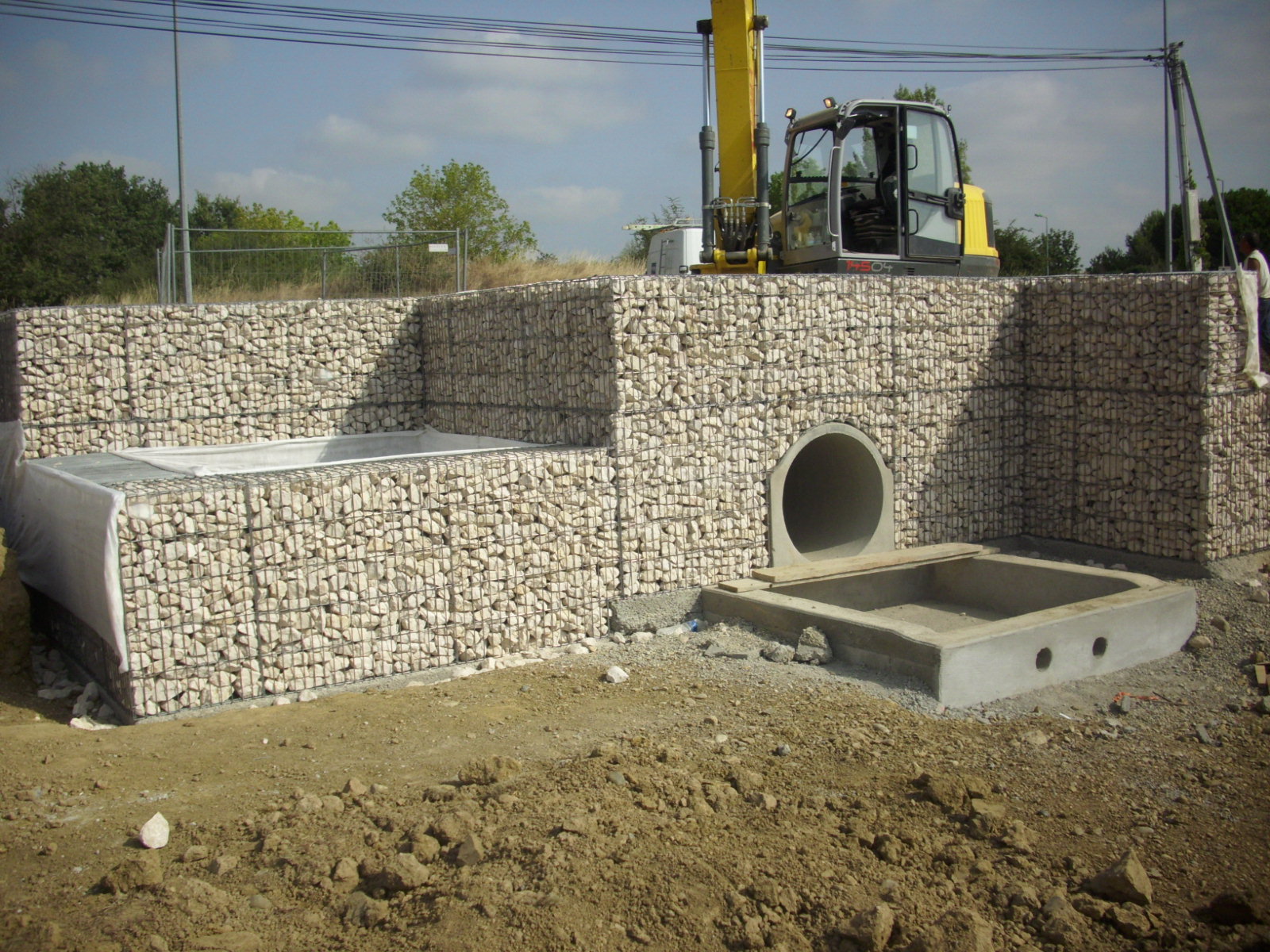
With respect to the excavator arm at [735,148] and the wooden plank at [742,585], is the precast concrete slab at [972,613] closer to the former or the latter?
the wooden plank at [742,585]

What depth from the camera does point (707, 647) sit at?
25.3 ft

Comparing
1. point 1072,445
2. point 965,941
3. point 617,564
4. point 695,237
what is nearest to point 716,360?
point 617,564

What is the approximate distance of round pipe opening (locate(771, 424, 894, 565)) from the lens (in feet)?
29.6

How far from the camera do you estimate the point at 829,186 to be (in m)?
10.6

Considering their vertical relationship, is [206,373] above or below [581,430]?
above

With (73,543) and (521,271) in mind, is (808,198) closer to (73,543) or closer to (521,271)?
(73,543)

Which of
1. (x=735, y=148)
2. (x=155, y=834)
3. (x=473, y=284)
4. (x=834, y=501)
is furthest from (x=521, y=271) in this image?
(x=155, y=834)

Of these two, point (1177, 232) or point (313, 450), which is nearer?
point (313, 450)

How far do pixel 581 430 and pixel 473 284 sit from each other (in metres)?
13.9

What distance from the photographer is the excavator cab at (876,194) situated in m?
10.6

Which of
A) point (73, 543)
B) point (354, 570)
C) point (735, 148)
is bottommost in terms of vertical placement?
point (354, 570)

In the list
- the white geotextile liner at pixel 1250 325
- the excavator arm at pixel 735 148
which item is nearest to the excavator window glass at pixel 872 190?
the excavator arm at pixel 735 148

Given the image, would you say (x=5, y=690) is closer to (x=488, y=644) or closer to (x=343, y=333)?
(x=488, y=644)

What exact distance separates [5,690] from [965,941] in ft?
21.7
